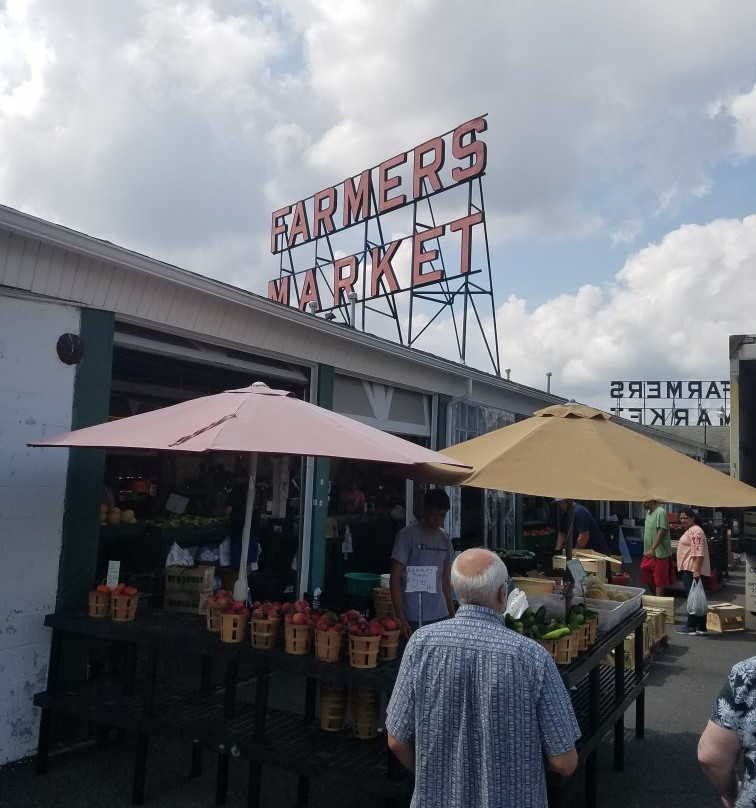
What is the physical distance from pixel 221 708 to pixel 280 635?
0.83m

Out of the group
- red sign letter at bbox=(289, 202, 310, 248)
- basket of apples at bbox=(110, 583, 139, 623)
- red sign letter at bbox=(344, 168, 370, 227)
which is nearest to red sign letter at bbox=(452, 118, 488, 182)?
red sign letter at bbox=(344, 168, 370, 227)

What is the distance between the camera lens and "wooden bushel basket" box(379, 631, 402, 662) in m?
3.94

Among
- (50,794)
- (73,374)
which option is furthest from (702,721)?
(73,374)

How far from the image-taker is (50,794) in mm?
4270

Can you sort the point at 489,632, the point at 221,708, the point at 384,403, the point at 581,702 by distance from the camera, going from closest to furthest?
the point at 489,632 < the point at 221,708 < the point at 581,702 < the point at 384,403

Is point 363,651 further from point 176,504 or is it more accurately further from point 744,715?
point 176,504

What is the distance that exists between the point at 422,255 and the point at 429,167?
2.12 metres

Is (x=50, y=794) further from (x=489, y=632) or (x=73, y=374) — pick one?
(x=489, y=632)

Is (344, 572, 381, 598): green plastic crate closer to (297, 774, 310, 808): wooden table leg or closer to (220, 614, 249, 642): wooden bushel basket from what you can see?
(297, 774, 310, 808): wooden table leg

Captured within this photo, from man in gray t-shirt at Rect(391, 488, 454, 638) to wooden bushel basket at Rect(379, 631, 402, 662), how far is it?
0.98 meters

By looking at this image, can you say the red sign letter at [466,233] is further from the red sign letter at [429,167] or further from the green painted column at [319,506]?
the green painted column at [319,506]

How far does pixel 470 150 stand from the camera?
1666 centimetres

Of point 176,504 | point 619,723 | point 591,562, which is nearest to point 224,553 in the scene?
point 176,504

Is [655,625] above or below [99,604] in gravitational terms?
below
